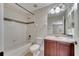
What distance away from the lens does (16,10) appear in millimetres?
1200

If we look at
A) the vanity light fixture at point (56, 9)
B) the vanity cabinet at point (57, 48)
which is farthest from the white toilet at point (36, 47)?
the vanity light fixture at point (56, 9)

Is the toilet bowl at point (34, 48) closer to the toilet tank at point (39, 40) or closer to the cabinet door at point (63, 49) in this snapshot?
the toilet tank at point (39, 40)

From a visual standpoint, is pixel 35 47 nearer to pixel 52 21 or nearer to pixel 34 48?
pixel 34 48

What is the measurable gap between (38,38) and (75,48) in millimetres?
571

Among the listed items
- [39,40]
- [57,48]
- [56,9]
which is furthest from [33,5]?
[57,48]

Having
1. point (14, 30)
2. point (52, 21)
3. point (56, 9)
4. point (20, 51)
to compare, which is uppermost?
point (56, 9)

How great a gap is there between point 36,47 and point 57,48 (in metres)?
0.34

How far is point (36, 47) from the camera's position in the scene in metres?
1.29

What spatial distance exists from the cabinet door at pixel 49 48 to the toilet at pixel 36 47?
0.11 meters

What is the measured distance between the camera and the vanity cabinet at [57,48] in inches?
47.2

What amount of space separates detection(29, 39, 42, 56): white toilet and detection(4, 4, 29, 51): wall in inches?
5.2

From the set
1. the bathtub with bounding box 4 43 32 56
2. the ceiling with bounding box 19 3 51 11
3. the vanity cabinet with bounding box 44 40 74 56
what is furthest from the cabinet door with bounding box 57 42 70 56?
the ceiling with bounding box 19 3 51 11

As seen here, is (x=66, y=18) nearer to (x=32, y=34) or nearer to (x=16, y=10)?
(x=32, y=34)

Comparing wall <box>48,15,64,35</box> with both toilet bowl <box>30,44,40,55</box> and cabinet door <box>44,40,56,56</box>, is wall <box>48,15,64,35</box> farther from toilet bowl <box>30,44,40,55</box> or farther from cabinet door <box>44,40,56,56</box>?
toilet bowl <box>30,44,40,55</box>
